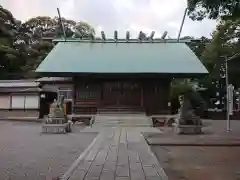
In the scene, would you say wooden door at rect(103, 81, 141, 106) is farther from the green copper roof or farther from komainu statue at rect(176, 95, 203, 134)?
komainu statue at rect(176, 95, 203, 134)

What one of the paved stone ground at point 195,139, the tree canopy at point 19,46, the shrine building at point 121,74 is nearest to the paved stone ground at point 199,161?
the paved stone ground at point 195,139

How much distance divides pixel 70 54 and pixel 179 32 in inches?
381

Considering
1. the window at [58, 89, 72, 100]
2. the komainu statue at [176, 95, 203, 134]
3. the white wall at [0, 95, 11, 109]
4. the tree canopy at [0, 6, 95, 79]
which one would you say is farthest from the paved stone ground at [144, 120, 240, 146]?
the tree canopy at [0, 6, 95, 79]

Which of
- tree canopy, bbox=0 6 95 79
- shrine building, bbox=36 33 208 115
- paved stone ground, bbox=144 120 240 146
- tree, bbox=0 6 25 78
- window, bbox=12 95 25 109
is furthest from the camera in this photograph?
tree canopy, bbox=0 6 95 79

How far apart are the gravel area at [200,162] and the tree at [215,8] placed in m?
3.79

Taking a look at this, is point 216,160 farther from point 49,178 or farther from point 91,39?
point 91,39

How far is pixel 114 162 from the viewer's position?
29.6ft

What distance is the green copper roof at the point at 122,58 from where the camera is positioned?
27453 mm

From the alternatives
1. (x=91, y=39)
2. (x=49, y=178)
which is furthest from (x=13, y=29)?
(x=49, y=178)

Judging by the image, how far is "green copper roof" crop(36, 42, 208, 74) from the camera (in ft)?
90.1

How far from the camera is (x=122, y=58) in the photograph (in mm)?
29625

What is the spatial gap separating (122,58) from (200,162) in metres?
20.7

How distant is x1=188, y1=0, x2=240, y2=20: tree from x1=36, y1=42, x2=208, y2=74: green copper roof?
1660cm

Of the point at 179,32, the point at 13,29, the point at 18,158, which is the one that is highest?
the point at 13,29
